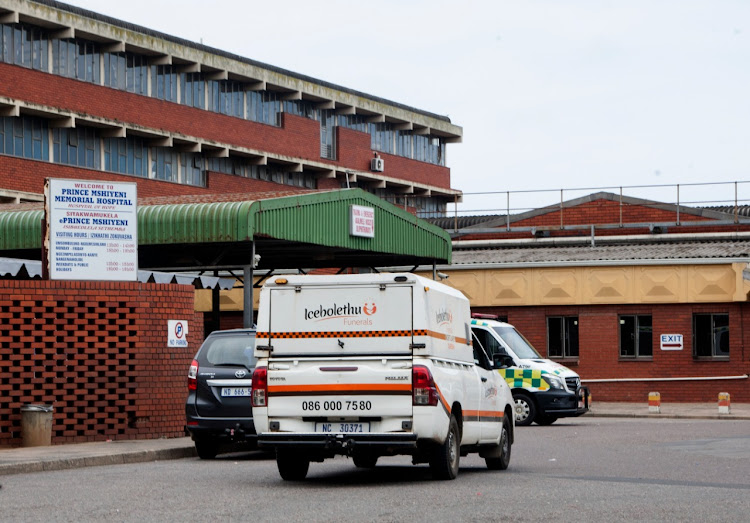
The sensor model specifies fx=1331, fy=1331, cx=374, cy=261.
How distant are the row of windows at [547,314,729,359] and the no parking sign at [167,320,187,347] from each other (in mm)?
19104

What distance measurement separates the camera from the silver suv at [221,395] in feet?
57.2

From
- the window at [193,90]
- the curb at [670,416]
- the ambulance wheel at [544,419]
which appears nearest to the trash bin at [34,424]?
the ambulance wheel at [544,419]

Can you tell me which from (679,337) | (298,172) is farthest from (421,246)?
(298,172)

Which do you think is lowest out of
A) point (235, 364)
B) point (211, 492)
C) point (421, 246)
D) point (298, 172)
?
point (211, 492)

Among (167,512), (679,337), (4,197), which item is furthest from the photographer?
(4,197)

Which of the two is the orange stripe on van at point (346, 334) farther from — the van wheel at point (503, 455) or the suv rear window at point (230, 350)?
the suv rear window at point (230, 350)

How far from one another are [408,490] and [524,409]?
13657mm

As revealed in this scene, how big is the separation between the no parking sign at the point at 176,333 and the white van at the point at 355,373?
6.40 metres

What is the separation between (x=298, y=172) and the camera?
66.1m

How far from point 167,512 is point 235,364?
6.83 meters

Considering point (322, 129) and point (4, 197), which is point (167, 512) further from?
point (322, 129)

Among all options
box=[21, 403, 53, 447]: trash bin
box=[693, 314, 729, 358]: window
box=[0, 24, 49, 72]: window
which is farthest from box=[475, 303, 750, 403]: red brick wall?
box=[0, 24, 49, 72]: window

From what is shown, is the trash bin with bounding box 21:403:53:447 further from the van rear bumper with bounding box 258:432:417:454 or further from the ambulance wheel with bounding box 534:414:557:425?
the ambulance wheel with bounding box 534:414:557:425

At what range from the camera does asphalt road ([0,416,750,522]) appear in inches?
425
